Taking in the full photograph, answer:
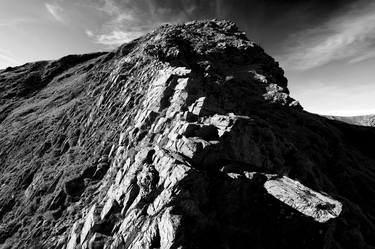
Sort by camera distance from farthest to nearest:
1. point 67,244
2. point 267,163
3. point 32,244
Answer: point 267,163 < point 32,244 < point 67,244

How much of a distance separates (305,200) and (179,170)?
9168mm

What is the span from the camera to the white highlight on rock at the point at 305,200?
19234 mm

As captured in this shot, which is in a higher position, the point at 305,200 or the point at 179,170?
the point at 179,170

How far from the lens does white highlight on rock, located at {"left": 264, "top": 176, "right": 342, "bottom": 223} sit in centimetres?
1923

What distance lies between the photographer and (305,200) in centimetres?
Answer: 1986

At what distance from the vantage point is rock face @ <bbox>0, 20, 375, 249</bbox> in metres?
19.2

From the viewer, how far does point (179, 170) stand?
19766 mm

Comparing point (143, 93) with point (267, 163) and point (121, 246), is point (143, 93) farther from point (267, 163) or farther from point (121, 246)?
point (121, 246)

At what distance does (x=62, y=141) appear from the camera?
3519 cm

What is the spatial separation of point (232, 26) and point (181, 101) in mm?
46670

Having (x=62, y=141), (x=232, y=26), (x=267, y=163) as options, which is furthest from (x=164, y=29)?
(x=267, y=163)

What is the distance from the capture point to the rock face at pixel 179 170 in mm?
19156

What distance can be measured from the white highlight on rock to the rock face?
0.27ft

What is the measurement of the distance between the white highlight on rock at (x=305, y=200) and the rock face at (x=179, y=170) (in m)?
0.08
